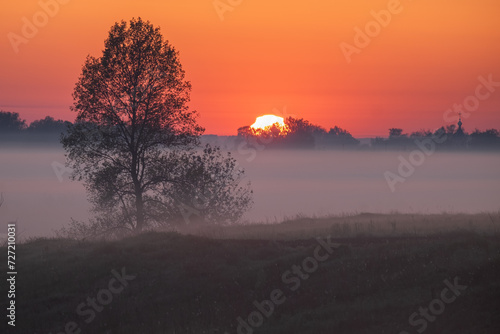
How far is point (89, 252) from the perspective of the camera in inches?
1094

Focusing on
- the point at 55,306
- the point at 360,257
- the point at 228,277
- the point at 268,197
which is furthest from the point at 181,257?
the point at 268,197

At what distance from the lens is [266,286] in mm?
23094

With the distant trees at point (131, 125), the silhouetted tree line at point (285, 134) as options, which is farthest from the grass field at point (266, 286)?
the silhouetted tree line at point (285, 134)

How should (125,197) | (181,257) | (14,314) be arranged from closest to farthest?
1. (14,314)
2. (181,257)
3. (125,197)

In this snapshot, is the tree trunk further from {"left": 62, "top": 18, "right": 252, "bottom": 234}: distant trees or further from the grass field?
the grass field

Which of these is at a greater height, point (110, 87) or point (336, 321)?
point (110, 87)

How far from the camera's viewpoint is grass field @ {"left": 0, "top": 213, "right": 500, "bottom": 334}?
1938 centimetres

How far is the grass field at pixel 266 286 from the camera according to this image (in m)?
19.4

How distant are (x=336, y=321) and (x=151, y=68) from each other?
85.1 feet

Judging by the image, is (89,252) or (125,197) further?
(125,197)

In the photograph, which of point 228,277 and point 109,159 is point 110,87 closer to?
point 109,159

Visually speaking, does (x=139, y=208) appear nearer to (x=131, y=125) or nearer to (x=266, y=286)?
(x=131, y=125)

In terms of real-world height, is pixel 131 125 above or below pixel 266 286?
above

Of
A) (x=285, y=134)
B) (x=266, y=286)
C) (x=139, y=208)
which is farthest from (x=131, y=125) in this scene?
(x=285, y=134)
